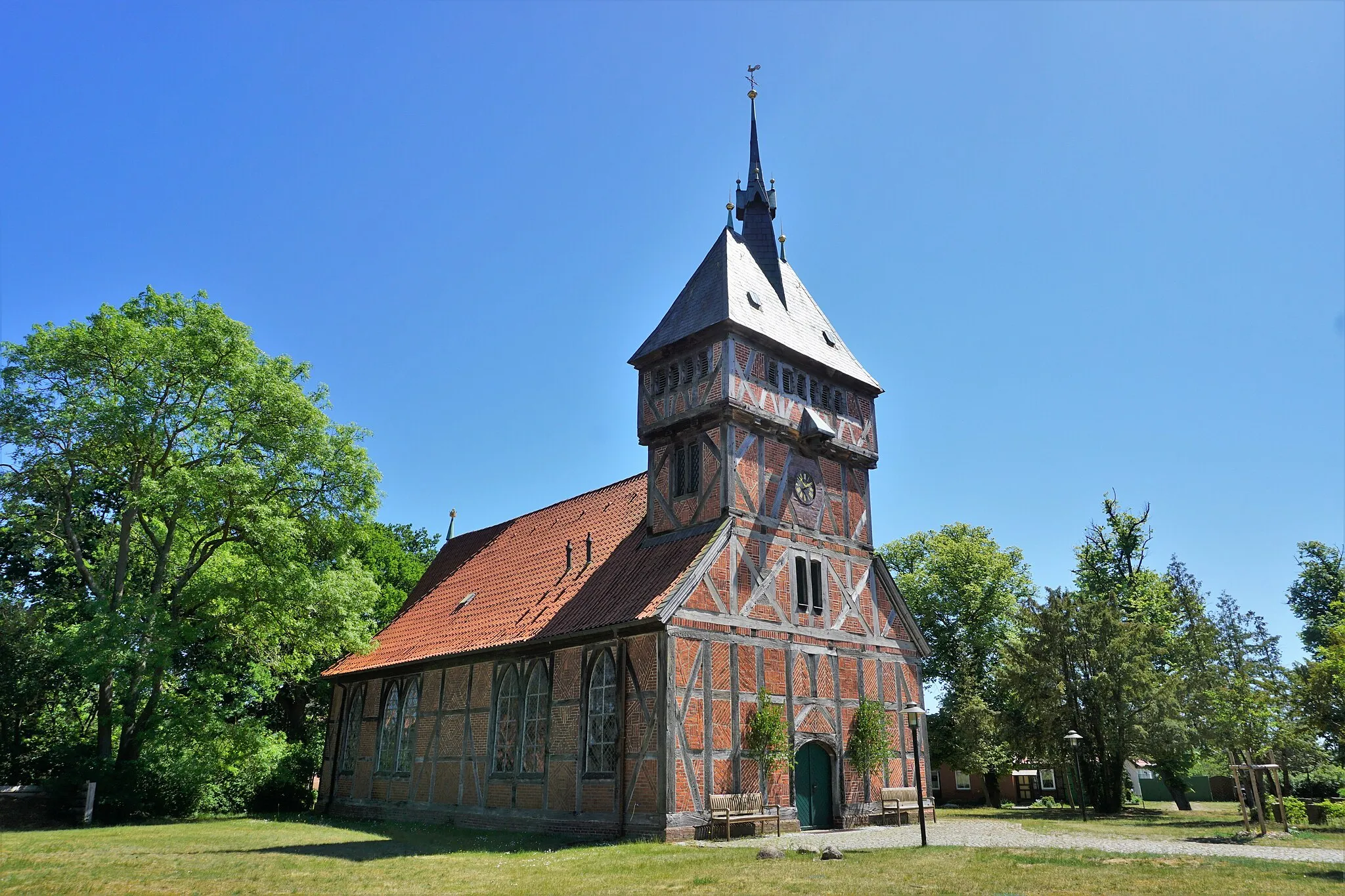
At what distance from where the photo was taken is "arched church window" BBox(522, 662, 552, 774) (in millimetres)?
21297

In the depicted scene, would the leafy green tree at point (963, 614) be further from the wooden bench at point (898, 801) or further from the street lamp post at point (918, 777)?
the street lamp post at point (918, 777)

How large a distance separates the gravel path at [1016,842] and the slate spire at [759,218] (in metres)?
16.4

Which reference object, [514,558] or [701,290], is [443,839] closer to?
[514,558]

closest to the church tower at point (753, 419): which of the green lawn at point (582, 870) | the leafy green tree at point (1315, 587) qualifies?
the green lawn at point (582, 870)

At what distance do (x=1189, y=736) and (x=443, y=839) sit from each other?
77.4 ft

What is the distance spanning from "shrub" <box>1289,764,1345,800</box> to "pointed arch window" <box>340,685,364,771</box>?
33675mm

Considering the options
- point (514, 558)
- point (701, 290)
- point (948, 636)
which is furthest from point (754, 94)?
point (948, 636)

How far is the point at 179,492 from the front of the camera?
77.6 ft

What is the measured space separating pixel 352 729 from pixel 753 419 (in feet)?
55.7

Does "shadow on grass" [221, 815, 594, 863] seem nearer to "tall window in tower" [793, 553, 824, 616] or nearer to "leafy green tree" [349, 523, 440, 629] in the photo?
"tall window in tower" [793, 553, 824, 616]

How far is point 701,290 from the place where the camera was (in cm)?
2544

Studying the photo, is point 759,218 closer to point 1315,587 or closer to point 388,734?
point 388,734

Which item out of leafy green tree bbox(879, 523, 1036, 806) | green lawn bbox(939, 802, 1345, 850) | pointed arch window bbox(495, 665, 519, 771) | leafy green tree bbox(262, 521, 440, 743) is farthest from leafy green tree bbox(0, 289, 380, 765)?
leafy green tree bbox(879, 523, 1036, 806)

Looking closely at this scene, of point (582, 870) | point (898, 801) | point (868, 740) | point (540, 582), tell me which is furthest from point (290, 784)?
point (582, 870)
